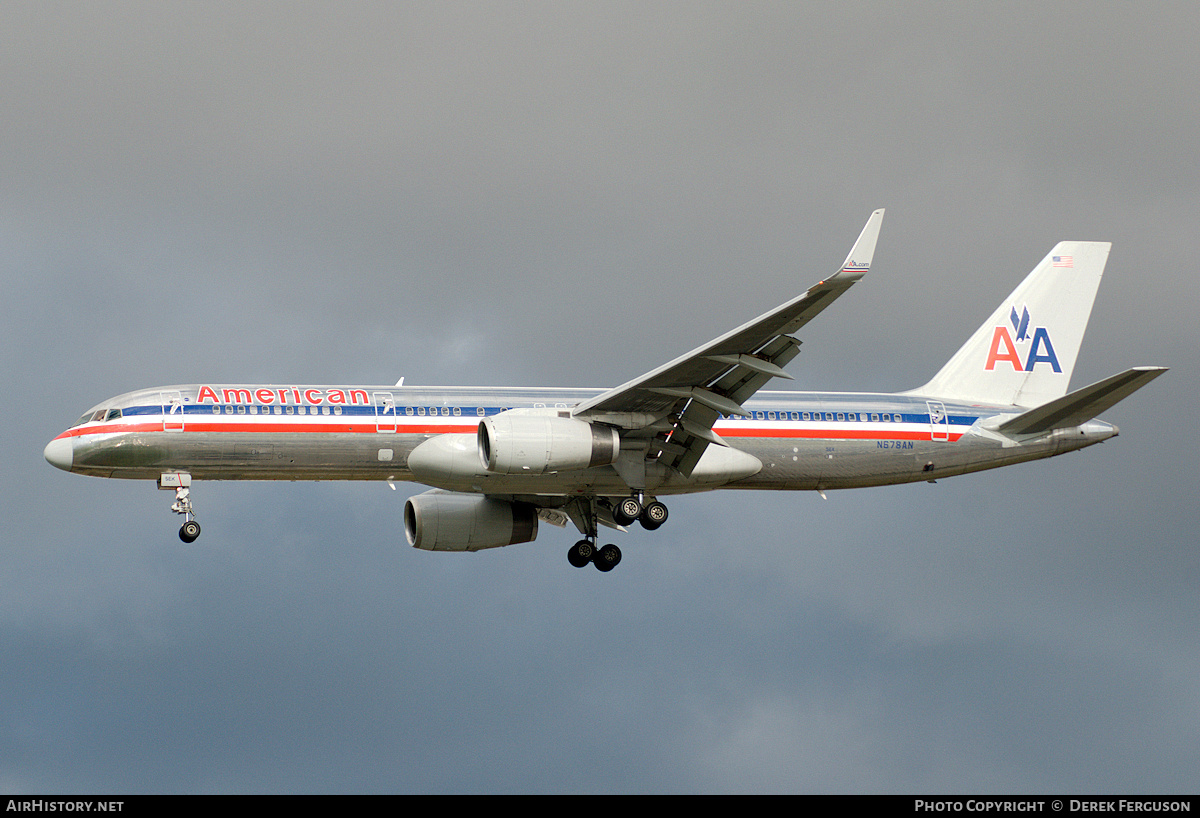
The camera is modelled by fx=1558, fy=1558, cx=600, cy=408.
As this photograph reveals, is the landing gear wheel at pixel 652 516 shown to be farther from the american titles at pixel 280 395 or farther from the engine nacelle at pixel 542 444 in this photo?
the american titles at pixel 280 395

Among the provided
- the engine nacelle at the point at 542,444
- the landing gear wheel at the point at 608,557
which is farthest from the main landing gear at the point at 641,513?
the landing gear wheel at the point at 608,557

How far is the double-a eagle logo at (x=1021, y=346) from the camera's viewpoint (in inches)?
2074

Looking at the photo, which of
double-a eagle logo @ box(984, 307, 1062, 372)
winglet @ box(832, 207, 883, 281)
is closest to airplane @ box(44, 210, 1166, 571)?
double-a eagle logo @ box(984, 307, 1062, 372)

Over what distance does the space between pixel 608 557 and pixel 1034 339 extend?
650 inches

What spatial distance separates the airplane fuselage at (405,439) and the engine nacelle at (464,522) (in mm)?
3585

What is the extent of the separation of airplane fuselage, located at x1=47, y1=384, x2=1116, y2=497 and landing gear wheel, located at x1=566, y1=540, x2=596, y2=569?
8.61ft

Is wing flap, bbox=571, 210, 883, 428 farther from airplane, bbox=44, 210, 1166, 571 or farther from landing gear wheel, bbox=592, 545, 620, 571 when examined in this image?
landing gear wheel, bbox=592, 545, 620, 571

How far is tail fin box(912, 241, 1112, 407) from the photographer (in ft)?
170

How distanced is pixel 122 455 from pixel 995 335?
94.1ft

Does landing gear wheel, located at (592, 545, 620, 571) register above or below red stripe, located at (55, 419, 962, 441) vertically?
below

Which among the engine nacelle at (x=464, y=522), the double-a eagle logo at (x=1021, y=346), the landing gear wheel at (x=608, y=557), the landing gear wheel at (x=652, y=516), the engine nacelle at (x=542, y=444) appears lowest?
the landing gear wheel at (x=608, y=557)
